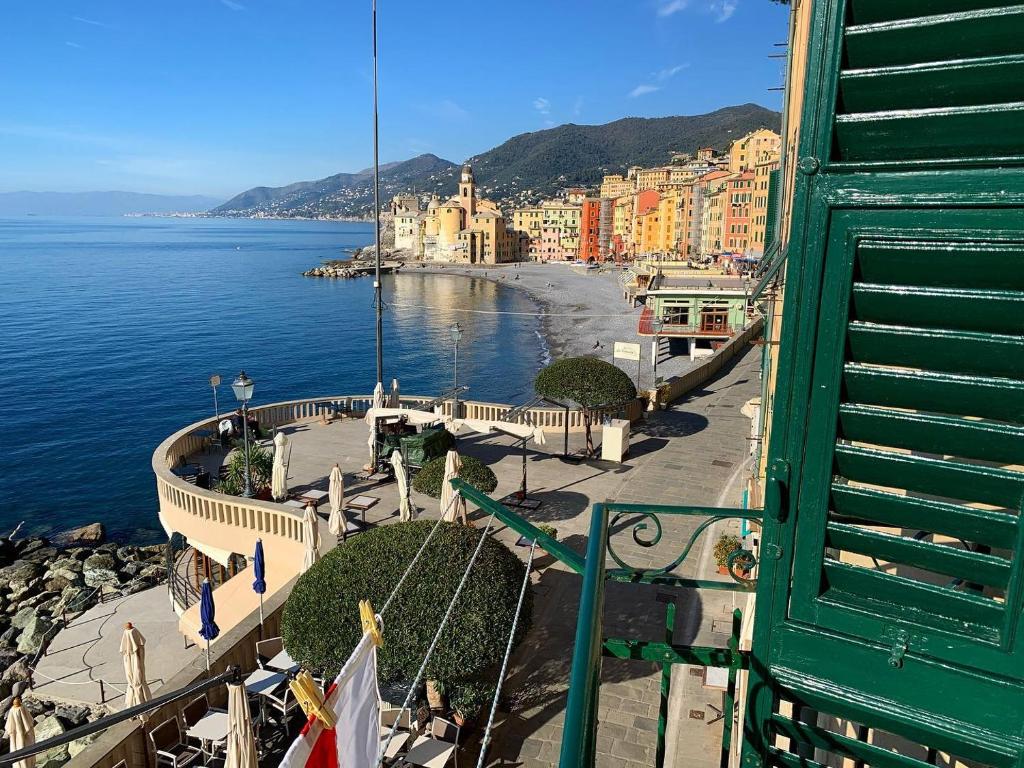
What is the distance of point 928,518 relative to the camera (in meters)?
2.00

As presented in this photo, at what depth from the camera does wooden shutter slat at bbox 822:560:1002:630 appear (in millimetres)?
1962

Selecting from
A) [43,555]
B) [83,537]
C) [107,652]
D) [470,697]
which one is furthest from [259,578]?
[83,537]

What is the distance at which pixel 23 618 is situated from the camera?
20500 millimetres

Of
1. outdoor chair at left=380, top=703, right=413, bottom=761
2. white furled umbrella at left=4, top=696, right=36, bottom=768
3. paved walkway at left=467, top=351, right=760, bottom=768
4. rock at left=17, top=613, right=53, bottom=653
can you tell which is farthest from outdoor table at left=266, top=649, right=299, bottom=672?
rock at left=17, top=613, right=53, bottom=653

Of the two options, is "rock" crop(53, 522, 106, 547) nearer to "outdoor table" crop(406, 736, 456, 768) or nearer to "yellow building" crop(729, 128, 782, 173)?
"outdoor table" crop(406, 736, 456, 768)

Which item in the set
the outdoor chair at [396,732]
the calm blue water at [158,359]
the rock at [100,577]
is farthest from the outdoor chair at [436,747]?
the calm blue water at [158,359]

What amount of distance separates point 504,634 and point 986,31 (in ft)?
27.3

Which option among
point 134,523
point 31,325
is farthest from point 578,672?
point 31,325

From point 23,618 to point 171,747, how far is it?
49.6ft

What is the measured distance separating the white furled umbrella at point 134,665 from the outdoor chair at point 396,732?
3338 millimetres

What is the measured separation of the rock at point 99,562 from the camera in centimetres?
2325

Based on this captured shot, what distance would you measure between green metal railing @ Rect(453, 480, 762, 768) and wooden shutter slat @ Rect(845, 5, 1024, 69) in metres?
1.50

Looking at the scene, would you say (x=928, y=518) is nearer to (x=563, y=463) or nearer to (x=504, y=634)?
(x=504, y=634)

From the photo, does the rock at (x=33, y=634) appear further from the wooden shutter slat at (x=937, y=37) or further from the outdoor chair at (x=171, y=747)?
the wooden shutter slat at (x=937, y=37)
